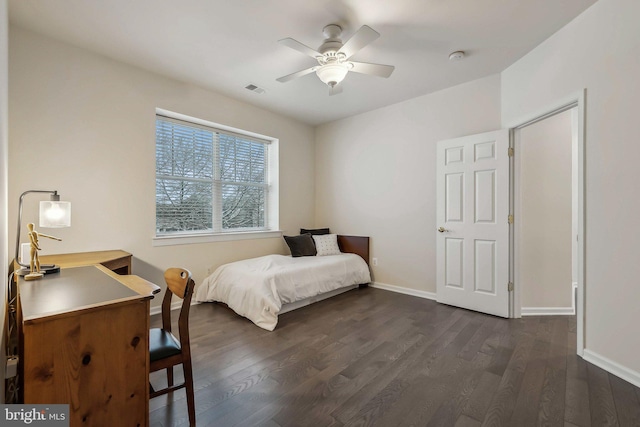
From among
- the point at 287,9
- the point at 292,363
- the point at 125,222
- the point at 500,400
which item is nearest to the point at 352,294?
the point at 292,363

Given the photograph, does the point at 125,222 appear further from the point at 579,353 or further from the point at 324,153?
the point at 579,353

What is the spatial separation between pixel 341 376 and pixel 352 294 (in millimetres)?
2056

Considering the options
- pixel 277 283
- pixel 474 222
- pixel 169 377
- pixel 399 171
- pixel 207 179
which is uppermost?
pixel 399 171

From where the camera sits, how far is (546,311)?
3.21 m

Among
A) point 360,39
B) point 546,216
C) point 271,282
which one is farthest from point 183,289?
point 546,216

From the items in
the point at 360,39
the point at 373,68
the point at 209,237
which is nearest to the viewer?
the point at 360,39

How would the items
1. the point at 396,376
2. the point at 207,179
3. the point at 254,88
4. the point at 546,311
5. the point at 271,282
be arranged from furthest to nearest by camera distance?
the point at 207,179 < the point at 254,88 < the point at 546,311 < the point at 271,282 < the point at 396,376

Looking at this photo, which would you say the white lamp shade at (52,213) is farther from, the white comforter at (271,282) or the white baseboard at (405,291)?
the white baseboard at (405,291)

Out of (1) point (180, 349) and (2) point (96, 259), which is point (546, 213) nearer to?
(1) point (180, 349)

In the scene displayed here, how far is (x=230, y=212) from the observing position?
13.6 feet

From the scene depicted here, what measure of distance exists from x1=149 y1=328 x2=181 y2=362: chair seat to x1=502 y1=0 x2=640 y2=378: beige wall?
293cm

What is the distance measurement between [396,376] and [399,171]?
2823mm

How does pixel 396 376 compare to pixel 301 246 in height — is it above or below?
below

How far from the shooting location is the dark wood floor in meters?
1.59
